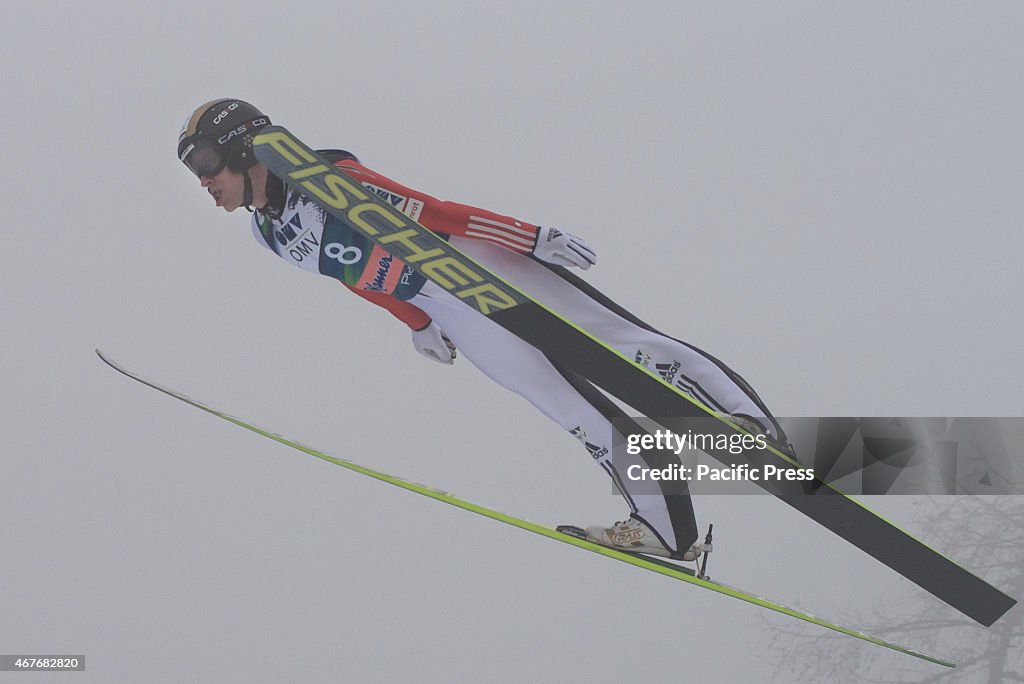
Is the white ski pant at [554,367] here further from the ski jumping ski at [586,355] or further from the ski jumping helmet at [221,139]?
the ski jumping helmet at [221,139]

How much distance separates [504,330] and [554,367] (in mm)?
202

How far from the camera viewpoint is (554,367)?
10.3 ft

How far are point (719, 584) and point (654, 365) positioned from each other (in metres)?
0.77

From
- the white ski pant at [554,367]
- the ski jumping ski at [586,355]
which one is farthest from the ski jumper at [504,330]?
the ski jumping ski at [586,355]

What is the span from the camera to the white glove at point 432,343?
129 inches

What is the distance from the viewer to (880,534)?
3.25 m

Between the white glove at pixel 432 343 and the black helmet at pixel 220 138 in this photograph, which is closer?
the black helmet at pixel 220 138

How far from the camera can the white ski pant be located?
3086 mm

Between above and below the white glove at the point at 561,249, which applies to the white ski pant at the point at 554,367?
below

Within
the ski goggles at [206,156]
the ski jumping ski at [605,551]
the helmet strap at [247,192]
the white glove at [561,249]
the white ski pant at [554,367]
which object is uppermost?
the ski goggles at [206,156]

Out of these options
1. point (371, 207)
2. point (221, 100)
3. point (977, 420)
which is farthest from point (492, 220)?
point (977, 420)

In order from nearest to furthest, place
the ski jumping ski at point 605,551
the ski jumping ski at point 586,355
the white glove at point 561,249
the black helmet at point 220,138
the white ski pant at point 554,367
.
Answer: the ski jumping ski at point 586,355 < the black helmet at point 220,138 < the white glove at point 561,249 < the white ski pant at point 554,367 < the ski jumping ski at point 605,551

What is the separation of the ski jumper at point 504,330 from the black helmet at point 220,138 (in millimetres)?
168

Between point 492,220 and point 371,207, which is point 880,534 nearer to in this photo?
point 492,220
